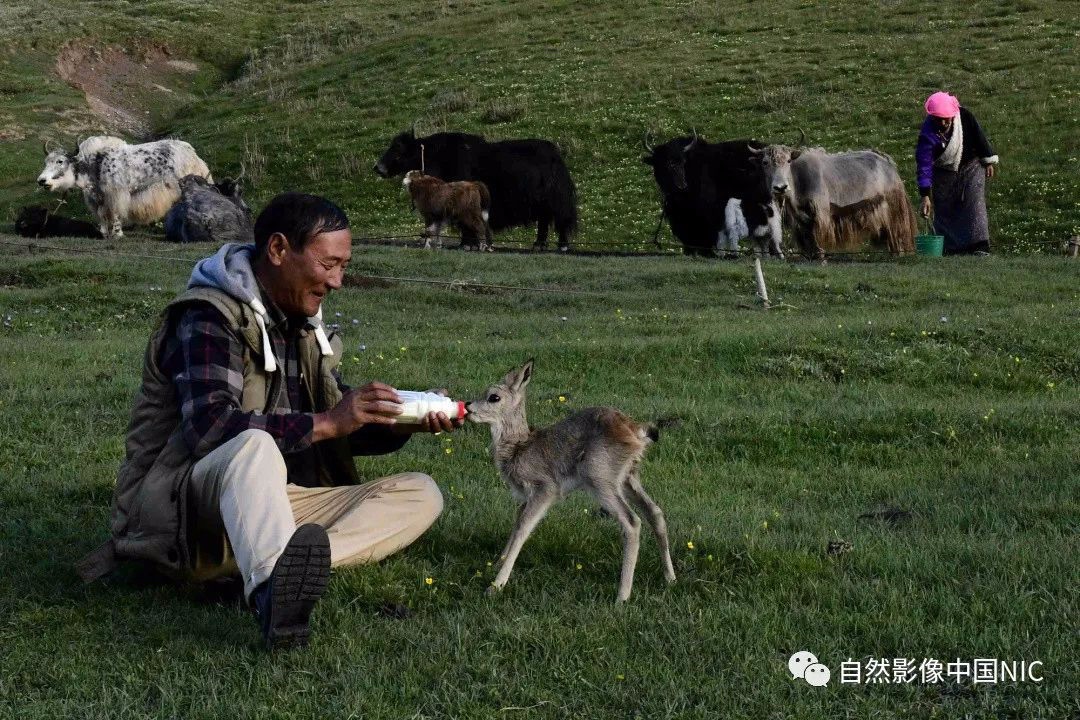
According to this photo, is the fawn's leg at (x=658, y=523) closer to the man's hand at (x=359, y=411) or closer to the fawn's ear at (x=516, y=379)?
the fawn's ear at (x=516, y=379)

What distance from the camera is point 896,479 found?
7.71 metres

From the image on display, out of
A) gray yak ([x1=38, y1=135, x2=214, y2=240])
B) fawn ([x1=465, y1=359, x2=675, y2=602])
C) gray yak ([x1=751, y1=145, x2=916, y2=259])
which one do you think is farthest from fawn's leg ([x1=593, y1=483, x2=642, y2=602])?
gray yak ([x1=38, y1=135, x2=214, y2=240])

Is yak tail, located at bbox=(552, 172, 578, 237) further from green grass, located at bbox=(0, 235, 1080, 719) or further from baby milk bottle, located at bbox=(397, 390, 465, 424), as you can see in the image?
baby milk bottle, located at bbox=(397, 390, 465, 424)

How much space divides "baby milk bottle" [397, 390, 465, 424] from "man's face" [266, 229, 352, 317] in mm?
554

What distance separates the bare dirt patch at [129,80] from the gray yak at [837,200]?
27149mm

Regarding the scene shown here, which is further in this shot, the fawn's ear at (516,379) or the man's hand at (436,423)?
the fawn's ear at (516,379)

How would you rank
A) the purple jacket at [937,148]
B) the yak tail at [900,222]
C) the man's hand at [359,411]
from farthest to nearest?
the yak tail at [900,222] < the purple jacket at [937,148] < the man's hand at [359,411]

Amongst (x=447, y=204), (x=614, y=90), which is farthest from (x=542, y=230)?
(x=614, y=90)

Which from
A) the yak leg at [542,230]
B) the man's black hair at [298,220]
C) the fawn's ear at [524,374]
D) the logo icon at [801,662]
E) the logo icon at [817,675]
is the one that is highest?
the man's black hair at [298,220]

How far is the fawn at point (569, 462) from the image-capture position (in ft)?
17.9

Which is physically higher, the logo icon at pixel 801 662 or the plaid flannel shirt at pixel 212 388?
the plaid flannel shirt at pixel 212 388

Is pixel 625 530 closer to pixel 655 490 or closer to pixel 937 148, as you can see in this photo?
pixel 655 490

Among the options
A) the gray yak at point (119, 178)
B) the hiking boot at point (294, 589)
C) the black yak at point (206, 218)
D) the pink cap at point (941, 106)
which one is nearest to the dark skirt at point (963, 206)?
the pink cap at point (941, 106)

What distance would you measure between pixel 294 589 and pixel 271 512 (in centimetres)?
38
